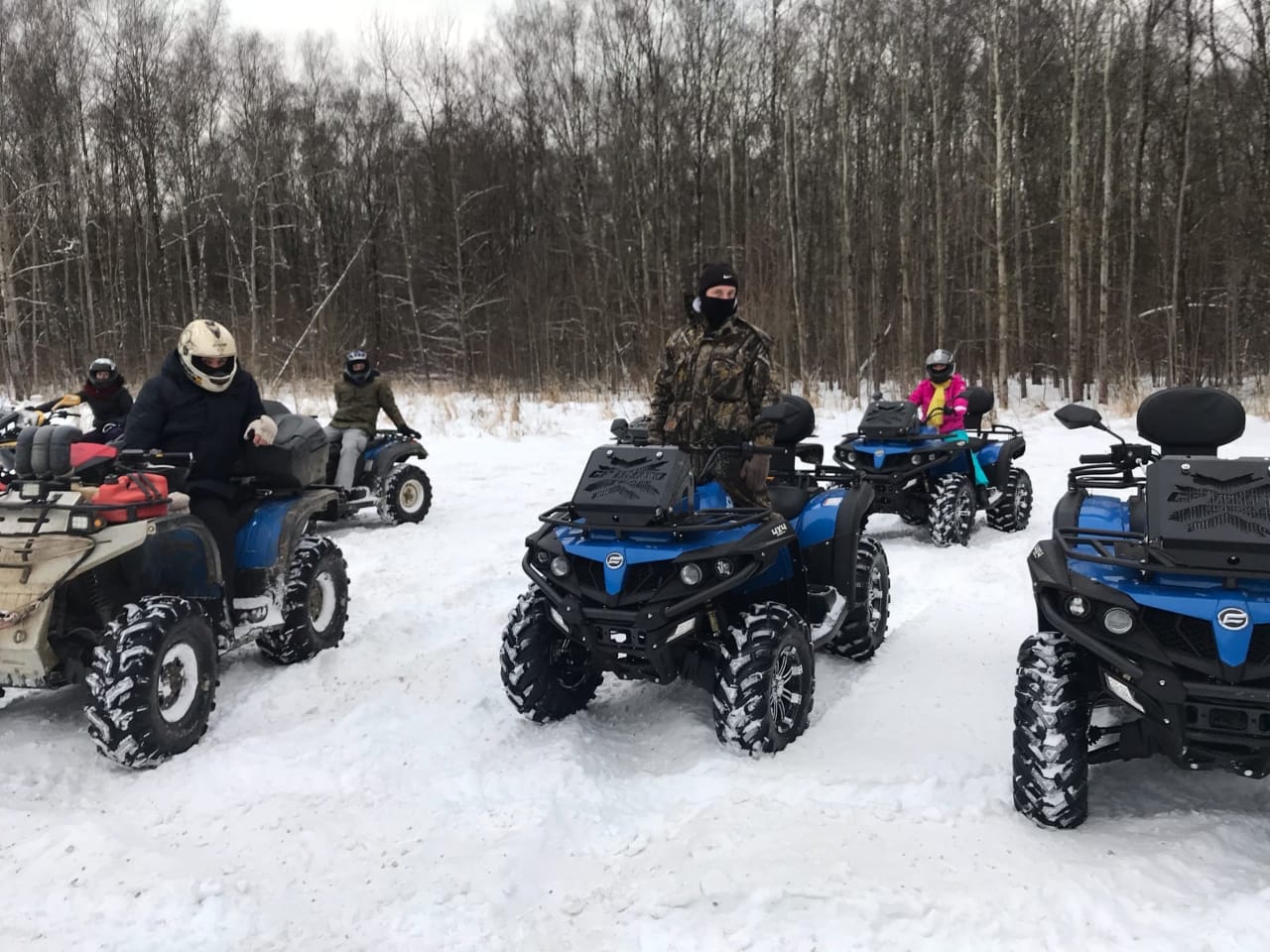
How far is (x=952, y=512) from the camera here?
7.44 metres

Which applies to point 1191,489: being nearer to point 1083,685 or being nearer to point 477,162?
point 1083,685

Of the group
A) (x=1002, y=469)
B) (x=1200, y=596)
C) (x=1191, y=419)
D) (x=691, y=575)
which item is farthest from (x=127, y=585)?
(x=1002, y=469)

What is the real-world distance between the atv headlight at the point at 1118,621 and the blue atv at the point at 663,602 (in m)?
1.17

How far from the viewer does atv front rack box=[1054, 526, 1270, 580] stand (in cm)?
269

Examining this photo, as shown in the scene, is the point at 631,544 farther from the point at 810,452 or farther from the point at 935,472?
the point at 935,472

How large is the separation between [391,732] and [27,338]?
→ 28.7 meters

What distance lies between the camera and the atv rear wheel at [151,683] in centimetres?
332

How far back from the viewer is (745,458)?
14.0ft

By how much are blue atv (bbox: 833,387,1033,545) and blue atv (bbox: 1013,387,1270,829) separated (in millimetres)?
4416

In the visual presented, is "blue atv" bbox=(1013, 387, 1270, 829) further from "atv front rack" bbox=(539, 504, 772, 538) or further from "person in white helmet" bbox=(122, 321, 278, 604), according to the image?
"person in white helmet" bbox=(122, 321, 278, 604)

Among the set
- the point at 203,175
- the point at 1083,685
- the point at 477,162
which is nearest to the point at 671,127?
the point at 477,162

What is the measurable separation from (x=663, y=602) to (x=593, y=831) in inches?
33.3

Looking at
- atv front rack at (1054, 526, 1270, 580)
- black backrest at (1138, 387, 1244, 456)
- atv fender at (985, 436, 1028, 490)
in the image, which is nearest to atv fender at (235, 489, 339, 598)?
atv front rack at (1054, 526, 1270, 580)

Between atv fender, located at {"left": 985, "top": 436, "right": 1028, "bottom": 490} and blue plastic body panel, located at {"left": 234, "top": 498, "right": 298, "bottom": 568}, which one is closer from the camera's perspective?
blue plastic body panel, located at {"left": 234, "top": 498, "right": 298, "bottom": 568}
